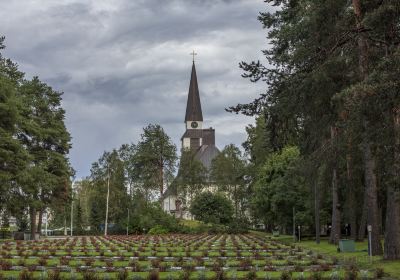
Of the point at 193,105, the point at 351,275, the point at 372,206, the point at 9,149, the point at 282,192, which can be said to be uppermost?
the point at 193,105

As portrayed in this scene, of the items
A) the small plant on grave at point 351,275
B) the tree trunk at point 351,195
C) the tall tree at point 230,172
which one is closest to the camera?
the small plant on grave at point 351,275

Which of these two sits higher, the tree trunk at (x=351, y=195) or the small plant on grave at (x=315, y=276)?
the tree trunk at (x=351, y=195)

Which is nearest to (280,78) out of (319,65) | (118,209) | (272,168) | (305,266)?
(319,65)

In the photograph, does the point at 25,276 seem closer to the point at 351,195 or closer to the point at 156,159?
the point at 351,195

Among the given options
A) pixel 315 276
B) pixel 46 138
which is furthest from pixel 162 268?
pixel 46 138

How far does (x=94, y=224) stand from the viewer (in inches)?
3027

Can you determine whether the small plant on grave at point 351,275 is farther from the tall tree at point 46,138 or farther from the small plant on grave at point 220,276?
the tall tree at point 46,138

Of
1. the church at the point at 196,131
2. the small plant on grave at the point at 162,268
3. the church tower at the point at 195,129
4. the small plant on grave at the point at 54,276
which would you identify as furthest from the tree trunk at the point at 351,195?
the church tower at the point at 195,129

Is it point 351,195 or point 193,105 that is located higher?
point 193,105

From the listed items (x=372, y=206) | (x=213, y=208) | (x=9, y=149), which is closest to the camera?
(x=372, y=206)

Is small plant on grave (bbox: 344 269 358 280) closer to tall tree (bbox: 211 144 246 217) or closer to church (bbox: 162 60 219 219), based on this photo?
tall tree (bbox: 211 144 246 217)

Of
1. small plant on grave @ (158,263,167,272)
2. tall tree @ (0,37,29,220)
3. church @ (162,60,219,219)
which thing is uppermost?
church @ (162,60,219,219)

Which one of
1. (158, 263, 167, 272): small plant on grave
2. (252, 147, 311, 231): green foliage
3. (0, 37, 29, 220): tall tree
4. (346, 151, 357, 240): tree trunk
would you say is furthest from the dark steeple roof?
(158, 263, 167, 272): small plant on grave

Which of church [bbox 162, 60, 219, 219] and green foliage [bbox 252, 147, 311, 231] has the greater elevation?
church [bbox 162, 60, 219, 219]
